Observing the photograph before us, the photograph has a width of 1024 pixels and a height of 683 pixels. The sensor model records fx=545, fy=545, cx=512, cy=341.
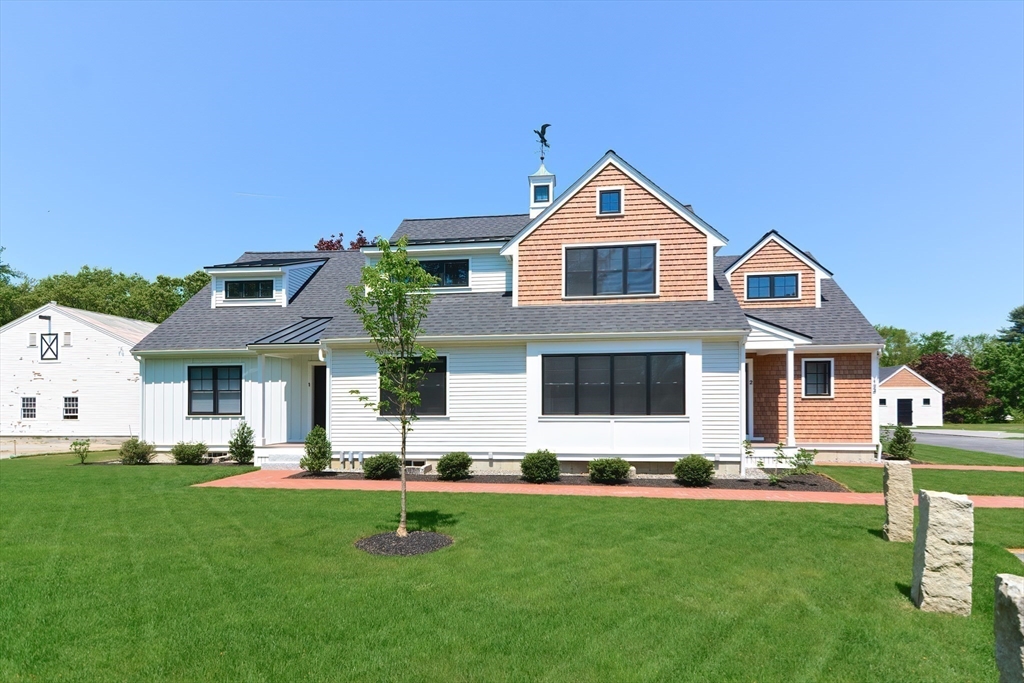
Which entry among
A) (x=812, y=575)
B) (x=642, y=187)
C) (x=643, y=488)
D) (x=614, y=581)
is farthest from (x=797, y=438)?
(x=614, y=581)

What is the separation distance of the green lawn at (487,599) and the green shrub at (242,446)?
24.6ft

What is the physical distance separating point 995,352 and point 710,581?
63.7 meters

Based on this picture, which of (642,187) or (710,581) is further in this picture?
(642,187)

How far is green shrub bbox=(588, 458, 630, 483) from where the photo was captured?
1379 cm

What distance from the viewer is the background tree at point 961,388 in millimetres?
52656

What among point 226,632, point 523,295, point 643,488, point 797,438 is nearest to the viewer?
point 226,632

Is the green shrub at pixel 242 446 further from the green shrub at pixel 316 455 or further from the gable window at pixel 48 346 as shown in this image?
the gable window at pixel 48 346

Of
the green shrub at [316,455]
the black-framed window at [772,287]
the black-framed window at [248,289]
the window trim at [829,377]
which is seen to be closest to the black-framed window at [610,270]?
the black-framed window at [772,287]

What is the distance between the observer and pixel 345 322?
55.0 feet

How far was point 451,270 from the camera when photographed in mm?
18188

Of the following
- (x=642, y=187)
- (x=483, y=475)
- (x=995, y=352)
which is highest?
(x=642, y=187)

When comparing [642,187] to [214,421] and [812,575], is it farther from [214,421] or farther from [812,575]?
[214,421]

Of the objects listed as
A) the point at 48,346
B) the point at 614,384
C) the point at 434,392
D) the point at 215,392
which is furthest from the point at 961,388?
the point at 48,346

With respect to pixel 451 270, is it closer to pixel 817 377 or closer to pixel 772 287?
pixel 772 287
